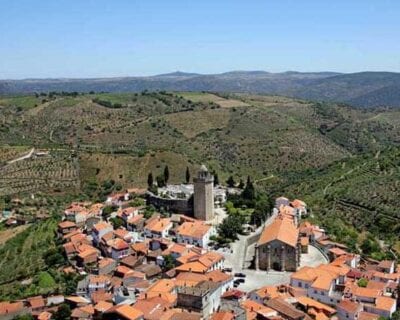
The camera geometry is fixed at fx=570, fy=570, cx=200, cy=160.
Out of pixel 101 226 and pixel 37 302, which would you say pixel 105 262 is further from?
pixel 101 226

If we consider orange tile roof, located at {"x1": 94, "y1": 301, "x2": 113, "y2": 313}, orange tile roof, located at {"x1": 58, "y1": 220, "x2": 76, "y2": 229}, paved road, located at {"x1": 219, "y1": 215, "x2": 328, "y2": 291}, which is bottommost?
orange tile roof, located at {"x1": 58, "y1": 220, "x2": 76, "y2": 229}

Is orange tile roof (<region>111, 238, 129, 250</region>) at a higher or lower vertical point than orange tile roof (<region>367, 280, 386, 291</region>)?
higher

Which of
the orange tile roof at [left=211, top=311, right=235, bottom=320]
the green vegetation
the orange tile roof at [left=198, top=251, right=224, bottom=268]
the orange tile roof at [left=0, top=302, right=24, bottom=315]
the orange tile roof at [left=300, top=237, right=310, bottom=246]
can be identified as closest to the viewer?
the orange tile roof at [left=211, top=311, right=235, bottom=320]

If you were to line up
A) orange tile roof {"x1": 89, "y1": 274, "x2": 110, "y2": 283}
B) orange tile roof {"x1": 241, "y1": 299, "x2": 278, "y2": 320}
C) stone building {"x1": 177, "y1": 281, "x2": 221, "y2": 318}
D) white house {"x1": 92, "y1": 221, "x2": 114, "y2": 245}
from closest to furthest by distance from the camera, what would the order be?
1. orange tile roof {"x1": 241, "y1": 299, "x2": 278, "y2": 320}
2. stone building {"x1": 177, "y1": 281, "x2": 221, "y2": 318}
3. orange tile roof {"x1": 89, "y1": 274, "x2": 110, "y2": 283}
4. white house {"x1": 92, "y1": 221, "x2": 114, "y2": 245}

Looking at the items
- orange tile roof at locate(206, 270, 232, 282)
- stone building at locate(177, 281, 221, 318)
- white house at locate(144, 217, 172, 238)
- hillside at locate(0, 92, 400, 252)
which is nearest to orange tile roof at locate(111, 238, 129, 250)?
white house at locate(144, 217, 172, 238)

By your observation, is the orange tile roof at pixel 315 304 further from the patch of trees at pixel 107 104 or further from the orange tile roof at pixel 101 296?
the patch of trees at pixel 107 104

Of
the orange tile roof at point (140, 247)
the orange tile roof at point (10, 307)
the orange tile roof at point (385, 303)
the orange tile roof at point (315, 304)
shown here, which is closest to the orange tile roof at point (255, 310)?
the orange tile roof at point (315, 304)

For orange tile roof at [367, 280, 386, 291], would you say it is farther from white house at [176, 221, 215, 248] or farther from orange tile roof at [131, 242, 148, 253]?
orange tile roof at [131, 242, 148, 253]
